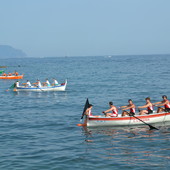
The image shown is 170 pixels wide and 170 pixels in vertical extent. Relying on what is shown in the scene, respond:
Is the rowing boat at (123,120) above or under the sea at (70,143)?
above

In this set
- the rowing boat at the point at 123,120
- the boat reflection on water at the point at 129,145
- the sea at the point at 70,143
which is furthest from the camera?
the rowing boat at the point at 123,120

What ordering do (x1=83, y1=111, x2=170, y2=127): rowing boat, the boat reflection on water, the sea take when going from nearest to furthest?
1. the sea
2. the boat reflection on water
3. (x1=83, y1=111, x2=170, y2=127): rowing boat

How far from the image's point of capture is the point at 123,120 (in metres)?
27.7

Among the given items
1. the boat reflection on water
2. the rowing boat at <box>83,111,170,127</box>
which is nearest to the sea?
the boat reflection on water

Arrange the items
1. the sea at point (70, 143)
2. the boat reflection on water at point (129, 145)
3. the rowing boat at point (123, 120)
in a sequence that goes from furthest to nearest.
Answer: the rowing boat at point (123, 120), the boat reflection on water at point (129, 145), the sea at point (70, 143)

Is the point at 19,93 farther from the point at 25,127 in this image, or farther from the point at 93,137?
the point at 93,137

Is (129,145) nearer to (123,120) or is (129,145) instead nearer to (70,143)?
(70,143)

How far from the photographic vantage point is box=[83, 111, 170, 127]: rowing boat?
89.4 feet

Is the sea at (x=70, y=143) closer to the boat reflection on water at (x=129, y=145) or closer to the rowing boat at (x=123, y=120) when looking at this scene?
the boat reflection on water at (x=129, y=145)

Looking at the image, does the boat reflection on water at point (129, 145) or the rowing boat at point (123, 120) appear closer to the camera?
the boat reflection on water at point (129, 145)

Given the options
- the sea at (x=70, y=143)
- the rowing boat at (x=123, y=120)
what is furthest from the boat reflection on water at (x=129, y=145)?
the rowing boat at (x=123, y=120)

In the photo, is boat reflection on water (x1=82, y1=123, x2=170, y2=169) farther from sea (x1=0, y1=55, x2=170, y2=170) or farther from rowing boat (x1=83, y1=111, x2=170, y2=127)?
rowing boat (x1=83, y1=111, x2=170, y2=127)

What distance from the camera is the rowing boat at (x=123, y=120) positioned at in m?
27.2

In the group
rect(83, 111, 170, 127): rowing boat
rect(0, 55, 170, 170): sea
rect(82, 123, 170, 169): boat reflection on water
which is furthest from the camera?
rect(83, 111, 170, 127): rowing boat
